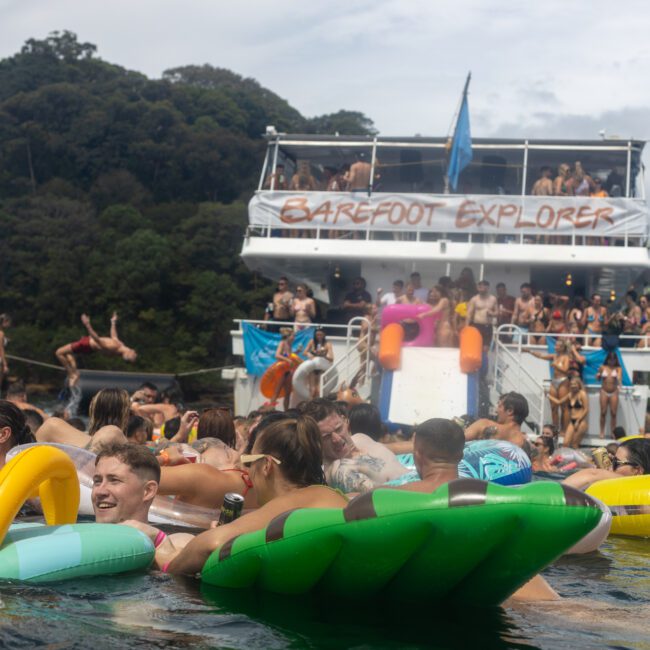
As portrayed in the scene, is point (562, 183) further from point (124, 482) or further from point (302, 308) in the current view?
point (124, 482)

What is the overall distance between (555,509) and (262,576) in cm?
141

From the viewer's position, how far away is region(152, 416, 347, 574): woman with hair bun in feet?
15.4

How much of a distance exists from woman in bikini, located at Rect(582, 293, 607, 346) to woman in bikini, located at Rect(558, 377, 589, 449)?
1971mm

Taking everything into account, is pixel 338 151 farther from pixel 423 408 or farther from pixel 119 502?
pixel 119 502

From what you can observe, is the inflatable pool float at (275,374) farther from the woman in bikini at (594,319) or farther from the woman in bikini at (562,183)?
the woman in bikini at (562,183)

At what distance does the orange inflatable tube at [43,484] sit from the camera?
454 cm

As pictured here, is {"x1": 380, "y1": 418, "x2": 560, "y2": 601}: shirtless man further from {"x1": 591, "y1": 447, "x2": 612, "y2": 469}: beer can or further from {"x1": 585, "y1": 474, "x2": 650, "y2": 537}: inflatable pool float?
{"x1": 591, "y1": 447, "x2": 612, "y2": 469}: beer can

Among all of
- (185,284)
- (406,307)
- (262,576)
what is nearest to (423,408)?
(406,307)

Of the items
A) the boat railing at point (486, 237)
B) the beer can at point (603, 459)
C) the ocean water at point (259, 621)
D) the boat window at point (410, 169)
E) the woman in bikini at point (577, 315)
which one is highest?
the boat window at point (410, 169)

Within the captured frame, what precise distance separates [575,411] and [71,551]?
1209 centimetres

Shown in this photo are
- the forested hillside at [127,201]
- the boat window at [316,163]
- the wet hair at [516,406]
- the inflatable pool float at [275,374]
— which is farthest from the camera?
the forested hillside at [127,201]

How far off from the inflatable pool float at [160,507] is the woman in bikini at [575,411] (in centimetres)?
1013

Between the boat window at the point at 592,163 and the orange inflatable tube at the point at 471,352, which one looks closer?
the orange inflatable tube at the point at 471,352

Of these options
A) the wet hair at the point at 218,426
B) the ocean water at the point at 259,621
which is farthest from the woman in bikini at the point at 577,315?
the ocean water at the point at 259,621
